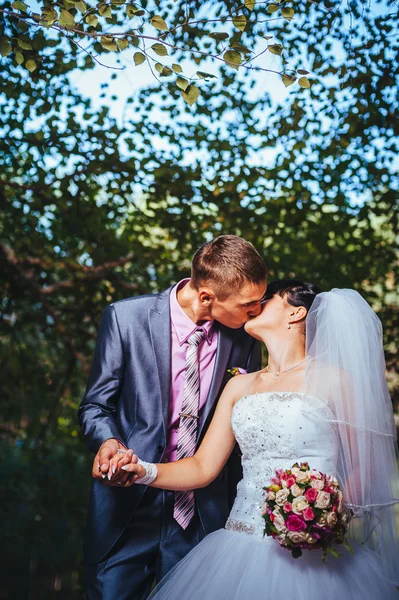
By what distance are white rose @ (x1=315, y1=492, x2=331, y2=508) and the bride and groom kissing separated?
0.89 feet

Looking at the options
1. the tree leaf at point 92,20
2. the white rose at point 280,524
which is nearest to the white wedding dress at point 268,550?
the white rose at point 280,524

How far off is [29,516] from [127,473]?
195 inches

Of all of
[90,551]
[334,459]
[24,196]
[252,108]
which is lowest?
[90,551]

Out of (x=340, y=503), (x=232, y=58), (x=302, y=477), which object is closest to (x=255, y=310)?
(x=302, y=477)

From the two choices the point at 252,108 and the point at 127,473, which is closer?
the point at 127,473

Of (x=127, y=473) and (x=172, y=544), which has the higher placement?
(x=127, y=473)

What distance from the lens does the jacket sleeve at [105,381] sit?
2.77m

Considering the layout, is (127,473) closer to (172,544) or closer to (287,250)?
(172,544)

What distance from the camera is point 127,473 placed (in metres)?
2.46

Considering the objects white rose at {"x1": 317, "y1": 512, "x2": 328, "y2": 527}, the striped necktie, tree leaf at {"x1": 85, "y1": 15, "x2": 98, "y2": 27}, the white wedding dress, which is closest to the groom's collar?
the striped necktie

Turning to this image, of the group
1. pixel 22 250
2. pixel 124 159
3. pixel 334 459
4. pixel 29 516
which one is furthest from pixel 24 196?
pixel 334 459

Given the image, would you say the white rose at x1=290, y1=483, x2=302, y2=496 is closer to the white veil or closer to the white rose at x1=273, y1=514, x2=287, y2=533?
the white rose at x1=273, y1=514, x2=287, y2=533

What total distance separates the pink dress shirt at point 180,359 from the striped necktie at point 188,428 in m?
0.06

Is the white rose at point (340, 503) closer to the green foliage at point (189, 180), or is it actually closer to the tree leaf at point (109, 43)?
the tree leaf at point (109, 43)
